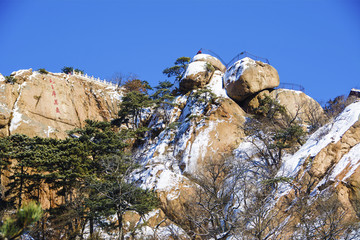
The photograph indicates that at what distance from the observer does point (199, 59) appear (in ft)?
129

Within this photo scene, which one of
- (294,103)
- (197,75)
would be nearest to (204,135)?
(197,75)

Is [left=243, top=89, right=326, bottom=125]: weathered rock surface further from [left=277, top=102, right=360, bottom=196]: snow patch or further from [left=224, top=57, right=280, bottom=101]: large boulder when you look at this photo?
[left=277, top=102, right=360, bottom=196]: snow patch

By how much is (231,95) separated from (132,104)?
1092cm

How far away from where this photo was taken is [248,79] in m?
32.2

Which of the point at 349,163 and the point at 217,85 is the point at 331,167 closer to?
the point at 349,163

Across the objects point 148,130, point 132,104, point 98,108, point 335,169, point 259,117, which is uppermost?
point 98,108

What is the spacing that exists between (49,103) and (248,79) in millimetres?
22493

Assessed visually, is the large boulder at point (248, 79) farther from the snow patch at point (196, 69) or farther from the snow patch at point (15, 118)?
the snow patch at point (15, 118)

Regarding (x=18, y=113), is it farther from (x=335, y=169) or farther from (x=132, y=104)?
(x=335, y=169)

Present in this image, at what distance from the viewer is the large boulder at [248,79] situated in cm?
3216

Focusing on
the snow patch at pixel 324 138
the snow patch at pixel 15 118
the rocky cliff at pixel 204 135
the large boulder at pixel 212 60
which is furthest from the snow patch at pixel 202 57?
the snow patch at pixel 15 118

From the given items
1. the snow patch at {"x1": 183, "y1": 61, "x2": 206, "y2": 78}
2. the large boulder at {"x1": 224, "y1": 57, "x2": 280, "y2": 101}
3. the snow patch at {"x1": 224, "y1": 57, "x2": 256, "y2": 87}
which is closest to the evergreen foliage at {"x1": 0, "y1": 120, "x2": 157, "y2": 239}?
the large boulder at {"x1": 224, "y1": 57, "x2": 280, "y2": 101}

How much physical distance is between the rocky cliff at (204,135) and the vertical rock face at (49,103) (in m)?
0.11

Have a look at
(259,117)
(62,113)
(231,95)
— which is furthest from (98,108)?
(259,117)
